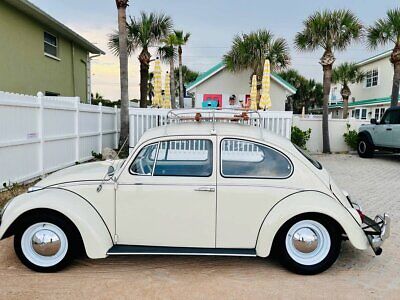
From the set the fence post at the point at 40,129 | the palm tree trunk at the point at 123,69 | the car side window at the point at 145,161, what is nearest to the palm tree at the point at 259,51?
the palm tree trunk at the point at 123,69

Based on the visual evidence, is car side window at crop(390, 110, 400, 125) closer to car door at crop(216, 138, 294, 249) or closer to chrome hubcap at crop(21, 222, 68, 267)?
car door at crop(216, 138, 294, 249)

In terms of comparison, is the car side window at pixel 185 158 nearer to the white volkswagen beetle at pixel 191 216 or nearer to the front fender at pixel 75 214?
the white volkswagen beetle at pixel 191 216

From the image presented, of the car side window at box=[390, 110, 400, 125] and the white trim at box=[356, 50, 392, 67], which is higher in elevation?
the white trim at box=[356, 50, 392, 67]

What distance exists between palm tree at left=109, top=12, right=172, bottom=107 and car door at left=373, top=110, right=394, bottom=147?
10202 mm

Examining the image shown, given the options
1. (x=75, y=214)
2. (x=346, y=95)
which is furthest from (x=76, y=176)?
(x=346, y=95)

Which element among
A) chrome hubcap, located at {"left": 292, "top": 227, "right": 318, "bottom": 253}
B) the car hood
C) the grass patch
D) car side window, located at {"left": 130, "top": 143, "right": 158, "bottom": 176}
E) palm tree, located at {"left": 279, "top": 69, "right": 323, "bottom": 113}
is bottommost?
the grass patch

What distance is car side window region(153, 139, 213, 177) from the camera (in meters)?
3.88

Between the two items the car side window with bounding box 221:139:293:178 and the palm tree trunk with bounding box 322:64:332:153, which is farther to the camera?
the palm tree trunk with bounding box 322:64:332:153

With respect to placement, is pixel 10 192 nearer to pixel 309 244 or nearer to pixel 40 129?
pixel 40 129

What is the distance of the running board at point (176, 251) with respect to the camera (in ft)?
12.2

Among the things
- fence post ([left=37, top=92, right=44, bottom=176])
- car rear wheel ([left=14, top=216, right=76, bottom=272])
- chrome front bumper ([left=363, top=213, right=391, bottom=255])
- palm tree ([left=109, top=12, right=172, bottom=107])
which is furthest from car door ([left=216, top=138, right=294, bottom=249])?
palm tree ([left=109, top=12, right=172, bottom=107])

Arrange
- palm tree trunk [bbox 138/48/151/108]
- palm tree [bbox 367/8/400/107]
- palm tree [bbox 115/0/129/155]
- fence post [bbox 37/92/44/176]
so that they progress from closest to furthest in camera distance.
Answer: fence post [bbox 37/92/44/176]
palm tree [bbox 115/0/129/155]
palm tree [bbox 367/8/400/107]
palm tree trunk [bbox 138/48/151/108]

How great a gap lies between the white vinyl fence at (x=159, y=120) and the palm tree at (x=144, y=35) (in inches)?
258

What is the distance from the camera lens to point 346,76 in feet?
94.1
